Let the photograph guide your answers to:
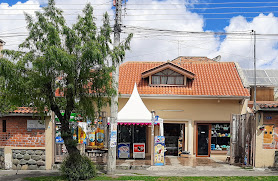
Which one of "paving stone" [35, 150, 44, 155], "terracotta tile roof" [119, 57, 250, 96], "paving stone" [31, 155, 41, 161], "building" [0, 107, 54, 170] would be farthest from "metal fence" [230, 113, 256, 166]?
"paving stone" [31, 155, 41, 161]

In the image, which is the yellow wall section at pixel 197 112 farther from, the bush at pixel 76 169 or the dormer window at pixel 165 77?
the bush at pixel 76 169

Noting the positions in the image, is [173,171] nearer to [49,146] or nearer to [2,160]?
[49,146]

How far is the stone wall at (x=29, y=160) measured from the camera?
13812 mm

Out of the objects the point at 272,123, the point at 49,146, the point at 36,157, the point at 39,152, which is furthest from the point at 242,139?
the point at 36,157

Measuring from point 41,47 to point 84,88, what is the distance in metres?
2.11

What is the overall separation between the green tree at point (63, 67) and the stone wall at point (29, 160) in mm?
2983

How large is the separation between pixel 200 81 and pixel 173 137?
12.8ft

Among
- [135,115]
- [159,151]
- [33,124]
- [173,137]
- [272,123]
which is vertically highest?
[135,115]

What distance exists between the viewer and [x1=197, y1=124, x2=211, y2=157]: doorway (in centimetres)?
1775

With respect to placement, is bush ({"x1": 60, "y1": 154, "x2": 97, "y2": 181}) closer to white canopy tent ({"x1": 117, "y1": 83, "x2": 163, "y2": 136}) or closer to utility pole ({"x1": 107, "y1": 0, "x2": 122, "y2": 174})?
utility pole ({"x1": 107, "y1": 0, "x2": 122, "y2": 174})

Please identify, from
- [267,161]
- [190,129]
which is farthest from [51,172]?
[267,161]

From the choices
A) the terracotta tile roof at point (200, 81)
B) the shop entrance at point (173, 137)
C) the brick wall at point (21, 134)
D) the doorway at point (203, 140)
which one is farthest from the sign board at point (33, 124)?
the doorway at point (203, 140)

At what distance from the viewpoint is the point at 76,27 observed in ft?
35.6

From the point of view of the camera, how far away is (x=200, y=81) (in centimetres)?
1881
